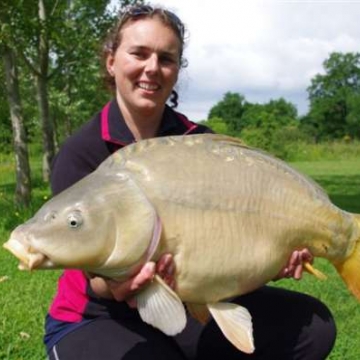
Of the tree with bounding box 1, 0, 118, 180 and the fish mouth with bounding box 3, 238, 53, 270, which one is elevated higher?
the tree with bounding box 1, 0, 118, 180

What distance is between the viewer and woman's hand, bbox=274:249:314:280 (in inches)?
97.3

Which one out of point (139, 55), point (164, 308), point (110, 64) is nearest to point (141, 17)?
point (139, 55)

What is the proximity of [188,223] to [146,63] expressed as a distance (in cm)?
86

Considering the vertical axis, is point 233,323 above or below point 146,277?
below

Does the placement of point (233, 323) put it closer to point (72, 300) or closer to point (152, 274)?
point (152, 274)

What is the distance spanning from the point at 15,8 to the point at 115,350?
7645 millimetres

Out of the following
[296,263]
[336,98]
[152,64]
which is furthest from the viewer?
[336,98]

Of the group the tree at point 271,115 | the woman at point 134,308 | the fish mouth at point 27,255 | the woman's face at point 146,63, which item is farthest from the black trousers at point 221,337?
the tree at point 271,115

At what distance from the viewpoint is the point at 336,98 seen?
68.2m

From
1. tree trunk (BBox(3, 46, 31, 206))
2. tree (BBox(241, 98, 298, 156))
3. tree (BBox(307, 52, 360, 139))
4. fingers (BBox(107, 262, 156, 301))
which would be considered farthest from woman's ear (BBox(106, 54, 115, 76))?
tree (BBox(307, 52, 360, 139))

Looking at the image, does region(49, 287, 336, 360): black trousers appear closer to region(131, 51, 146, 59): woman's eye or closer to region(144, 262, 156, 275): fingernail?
region(144, 262, 156, 275): fingernail

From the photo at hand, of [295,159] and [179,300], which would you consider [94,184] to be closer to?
[179,300]

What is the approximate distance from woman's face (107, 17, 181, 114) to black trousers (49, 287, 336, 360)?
901 mm

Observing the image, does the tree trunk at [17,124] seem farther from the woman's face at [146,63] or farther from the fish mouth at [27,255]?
the fish mouth at [27,255]
